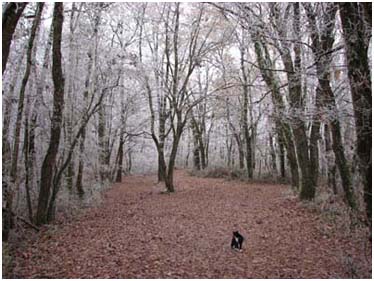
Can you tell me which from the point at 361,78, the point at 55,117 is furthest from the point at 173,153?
the point at 361,78

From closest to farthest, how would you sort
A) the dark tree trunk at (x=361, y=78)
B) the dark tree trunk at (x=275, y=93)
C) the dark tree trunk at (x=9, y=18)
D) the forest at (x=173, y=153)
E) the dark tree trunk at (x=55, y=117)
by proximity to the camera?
the dark tree trunk at (x=9, y=18)
the dark tree trunk at (x=361, y=78)
the forest at (x=173, y=153)
the dark tree trunk at (x=55, y=117)
the dark tree trunk at (x=275, y=93)

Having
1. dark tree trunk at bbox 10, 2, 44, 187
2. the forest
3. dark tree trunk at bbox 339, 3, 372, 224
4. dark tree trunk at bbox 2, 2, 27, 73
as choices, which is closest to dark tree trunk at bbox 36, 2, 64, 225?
the forest

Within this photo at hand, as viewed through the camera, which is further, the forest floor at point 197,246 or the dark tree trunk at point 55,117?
the dark tree trunk at point 55,117

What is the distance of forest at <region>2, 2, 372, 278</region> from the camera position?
210 inches

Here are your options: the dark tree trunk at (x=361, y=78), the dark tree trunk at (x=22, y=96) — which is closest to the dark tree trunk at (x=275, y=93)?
the dark tree trunk at (x=361, y=78)

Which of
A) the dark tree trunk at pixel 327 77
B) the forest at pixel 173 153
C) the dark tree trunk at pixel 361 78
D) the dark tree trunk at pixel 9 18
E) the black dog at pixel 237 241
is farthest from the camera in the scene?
the dark tree trunk at pixel 327 77

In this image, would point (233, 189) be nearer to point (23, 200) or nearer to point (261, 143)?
point (23, 200)

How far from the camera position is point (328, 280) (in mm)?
4488

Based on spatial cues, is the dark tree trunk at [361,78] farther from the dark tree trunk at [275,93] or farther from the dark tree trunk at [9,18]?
the dark tree trunk at [275,93]

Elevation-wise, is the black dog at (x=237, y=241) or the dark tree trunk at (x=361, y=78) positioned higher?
the dark tree trunk at (x=361, y=78)

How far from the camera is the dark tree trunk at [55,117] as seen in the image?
26.3 ft

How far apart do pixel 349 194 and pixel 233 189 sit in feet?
25.3

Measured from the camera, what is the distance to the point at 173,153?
14.1 m

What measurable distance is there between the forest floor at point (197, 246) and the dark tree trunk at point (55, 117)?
2.22 ft
